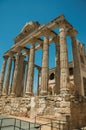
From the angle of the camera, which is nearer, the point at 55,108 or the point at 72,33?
the point at 55,108

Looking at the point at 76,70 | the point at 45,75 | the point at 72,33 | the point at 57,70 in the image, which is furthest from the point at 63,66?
the point at 72,33

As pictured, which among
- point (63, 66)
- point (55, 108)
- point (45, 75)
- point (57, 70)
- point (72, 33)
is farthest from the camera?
point (72, 33)

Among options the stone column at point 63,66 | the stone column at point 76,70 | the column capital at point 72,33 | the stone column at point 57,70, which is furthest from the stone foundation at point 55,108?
the column capital at point 72,33

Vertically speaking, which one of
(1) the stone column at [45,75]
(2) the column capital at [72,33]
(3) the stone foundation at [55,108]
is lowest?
(3) the stone foundation at [55,108]

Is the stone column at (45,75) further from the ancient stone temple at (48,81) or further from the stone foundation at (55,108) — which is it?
the stone foundation at (55,108)

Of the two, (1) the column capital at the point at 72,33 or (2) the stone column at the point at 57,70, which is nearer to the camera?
(2) the stone column at the point at 57,70

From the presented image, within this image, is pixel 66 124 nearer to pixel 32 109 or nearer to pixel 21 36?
pixel 32 109

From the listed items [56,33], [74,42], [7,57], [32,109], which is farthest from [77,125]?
[7,57]

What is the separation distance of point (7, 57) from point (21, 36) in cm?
595

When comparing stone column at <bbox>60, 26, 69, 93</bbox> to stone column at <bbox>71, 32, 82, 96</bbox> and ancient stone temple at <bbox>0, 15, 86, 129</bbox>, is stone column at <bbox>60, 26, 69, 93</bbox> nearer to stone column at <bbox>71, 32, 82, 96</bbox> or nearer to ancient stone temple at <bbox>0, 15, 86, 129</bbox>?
ancient stone temple at <bbox>0, 15, 86, 129</bbox>

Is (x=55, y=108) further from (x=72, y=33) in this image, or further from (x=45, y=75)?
(x=72, y=33)

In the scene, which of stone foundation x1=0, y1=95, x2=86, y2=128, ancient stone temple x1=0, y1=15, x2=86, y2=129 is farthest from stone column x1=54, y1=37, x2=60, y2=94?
stone foundation x1=0, y1=95, x2=86, y2=128

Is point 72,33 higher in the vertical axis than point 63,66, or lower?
higher

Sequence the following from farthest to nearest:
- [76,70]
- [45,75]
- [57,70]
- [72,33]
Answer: [72,33]
[57,70]
[76,70]
[45,75]
